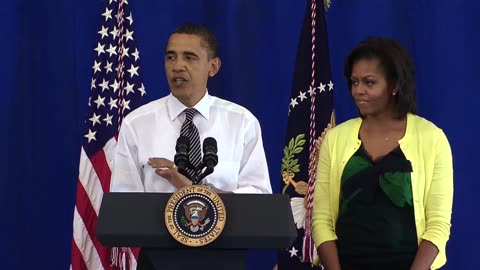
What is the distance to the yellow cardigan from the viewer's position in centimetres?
227

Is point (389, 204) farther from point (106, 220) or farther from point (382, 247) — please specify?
point (106, 220)

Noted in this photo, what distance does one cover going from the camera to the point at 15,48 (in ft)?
12.3

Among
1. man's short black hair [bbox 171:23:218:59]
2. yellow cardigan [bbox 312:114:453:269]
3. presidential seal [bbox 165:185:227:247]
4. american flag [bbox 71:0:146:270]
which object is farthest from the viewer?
american flag [bbox 71:0:146:270]

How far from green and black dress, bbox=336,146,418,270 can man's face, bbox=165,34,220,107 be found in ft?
2.09

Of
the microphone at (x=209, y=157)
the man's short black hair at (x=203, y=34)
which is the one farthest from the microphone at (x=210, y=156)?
the man's short black hair at (x=203, y=34)

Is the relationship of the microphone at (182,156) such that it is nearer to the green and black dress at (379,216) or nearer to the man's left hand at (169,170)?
the man's left hand at (169,170)

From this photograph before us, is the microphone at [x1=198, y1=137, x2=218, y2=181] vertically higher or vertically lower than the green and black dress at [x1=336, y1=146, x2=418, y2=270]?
higher

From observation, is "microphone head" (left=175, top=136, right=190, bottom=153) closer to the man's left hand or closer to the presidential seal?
the presidential seal

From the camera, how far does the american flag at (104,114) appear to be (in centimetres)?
336

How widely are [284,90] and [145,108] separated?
4.65 feet

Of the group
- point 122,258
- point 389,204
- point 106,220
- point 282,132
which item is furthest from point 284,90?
point 106,220

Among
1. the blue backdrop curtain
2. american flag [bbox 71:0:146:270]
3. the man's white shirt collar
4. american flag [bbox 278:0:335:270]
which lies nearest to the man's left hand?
the man's white shirt collar

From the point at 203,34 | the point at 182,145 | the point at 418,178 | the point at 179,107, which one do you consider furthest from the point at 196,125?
the point at 418,178

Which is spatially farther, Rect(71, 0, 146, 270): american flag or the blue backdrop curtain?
the blue backdrop curtain
